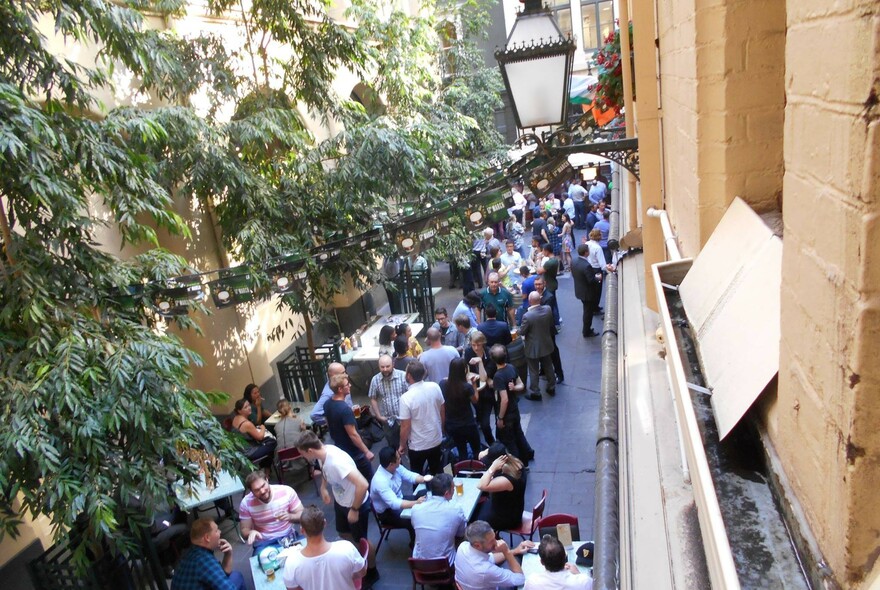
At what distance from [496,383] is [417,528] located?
2.28 m

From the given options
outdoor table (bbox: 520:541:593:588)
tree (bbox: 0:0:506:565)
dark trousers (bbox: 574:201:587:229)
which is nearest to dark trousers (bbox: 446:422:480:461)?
outdoor table (bbox: 520:541:593:588)

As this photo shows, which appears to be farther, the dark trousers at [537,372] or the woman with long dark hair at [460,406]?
the dark trousers at [537,372]

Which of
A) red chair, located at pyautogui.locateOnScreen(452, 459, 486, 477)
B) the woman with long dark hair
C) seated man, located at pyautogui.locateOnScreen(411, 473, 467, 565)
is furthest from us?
the woman with long dark hair

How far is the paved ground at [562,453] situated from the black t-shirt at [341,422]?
995 millimetres

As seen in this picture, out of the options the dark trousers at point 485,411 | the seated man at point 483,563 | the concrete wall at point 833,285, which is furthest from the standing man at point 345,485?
the concrete wall at point 833,285

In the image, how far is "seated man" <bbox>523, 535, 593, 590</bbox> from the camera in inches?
185

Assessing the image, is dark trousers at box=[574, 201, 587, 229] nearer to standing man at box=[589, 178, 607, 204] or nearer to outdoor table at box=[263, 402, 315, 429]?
standing man at box=[589, 178, 607, 204]

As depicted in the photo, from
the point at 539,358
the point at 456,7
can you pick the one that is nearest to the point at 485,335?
the point at 539,358

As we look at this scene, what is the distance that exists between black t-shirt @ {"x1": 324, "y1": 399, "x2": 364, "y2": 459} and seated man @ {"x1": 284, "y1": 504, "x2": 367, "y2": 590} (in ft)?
6.96

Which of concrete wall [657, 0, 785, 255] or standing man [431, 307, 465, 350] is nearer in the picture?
concrete wall [657, 0, 785, 255]

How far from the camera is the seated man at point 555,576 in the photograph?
4707 millimetres

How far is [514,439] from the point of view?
808cm

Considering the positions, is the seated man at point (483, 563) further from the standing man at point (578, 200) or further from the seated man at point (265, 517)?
the standing man at point (578, 200)

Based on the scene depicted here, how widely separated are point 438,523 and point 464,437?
6.68 ft
